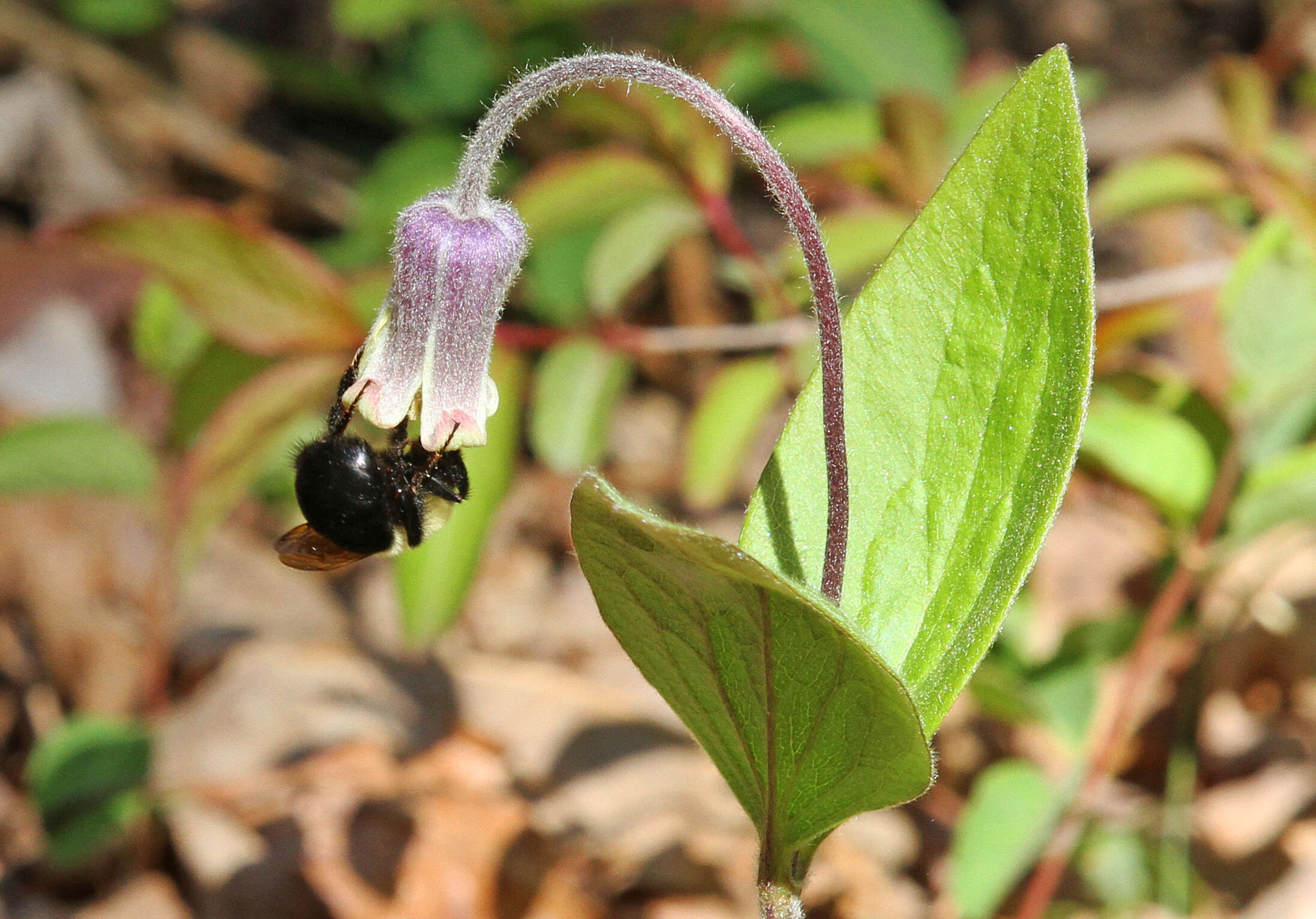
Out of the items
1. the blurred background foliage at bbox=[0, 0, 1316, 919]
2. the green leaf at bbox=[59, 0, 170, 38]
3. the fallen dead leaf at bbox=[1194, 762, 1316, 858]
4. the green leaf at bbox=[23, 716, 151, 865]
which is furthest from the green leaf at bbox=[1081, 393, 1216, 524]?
the green leaf at bbox=[59, 0, 170, 38]

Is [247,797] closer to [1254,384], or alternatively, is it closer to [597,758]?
[597,758]

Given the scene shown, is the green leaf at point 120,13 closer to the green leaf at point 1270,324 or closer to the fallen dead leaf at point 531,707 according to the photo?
the fallen dead leaf at point 531,707

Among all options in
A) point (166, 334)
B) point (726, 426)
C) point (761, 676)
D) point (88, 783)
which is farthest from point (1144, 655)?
point (166, 334)

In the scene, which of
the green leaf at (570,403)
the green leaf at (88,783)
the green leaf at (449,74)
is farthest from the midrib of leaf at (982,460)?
the green leaf at (449,74)

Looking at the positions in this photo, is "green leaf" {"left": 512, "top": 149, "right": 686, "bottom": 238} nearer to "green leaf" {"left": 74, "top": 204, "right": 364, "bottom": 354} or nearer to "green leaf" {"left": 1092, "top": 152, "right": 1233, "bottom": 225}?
"green leaf" {"left": 74, "top": 204, "right": 364, "bottom": 354}

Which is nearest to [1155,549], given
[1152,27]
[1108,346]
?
[1108,346]

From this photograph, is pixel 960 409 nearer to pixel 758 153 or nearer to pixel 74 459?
pixel 758 153

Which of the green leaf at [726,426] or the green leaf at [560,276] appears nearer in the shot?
the green leaf at [726,426]
